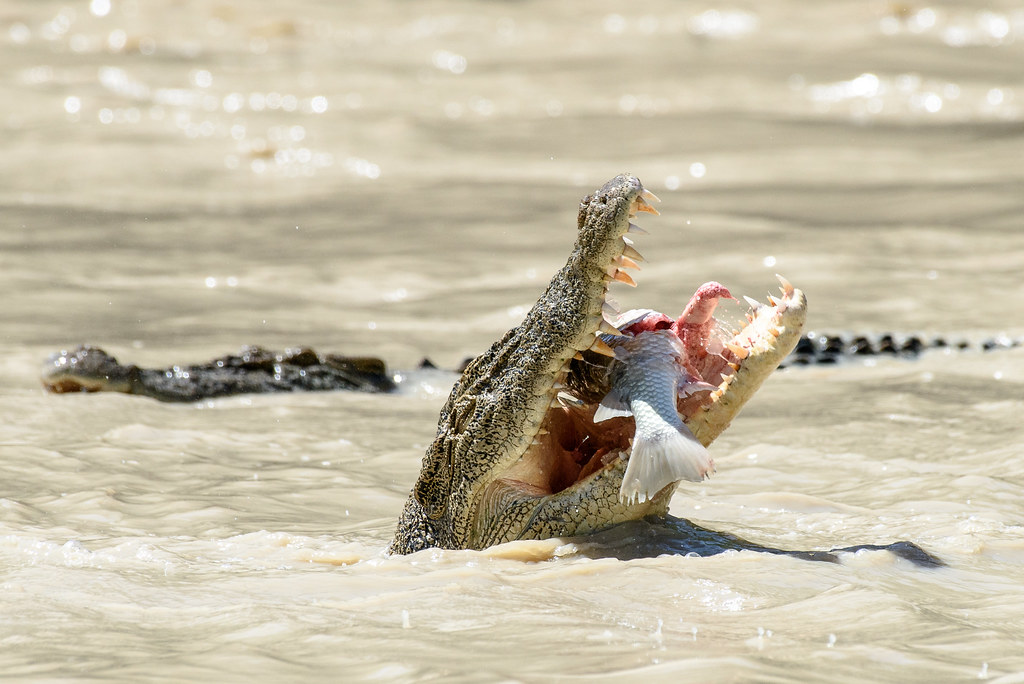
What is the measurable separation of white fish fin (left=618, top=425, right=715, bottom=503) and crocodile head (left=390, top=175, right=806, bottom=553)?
128mm

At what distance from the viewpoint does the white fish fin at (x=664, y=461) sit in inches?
108

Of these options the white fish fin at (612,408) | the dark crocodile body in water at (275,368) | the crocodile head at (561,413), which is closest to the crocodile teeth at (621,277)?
the crocodile head at (561,413)

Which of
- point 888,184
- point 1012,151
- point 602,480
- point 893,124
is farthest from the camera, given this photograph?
point 893,124

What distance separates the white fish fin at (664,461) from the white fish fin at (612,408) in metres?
0.10

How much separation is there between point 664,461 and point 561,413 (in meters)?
0.46

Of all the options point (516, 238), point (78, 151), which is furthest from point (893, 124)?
point (78, 151)

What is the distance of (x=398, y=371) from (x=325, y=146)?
237 inches

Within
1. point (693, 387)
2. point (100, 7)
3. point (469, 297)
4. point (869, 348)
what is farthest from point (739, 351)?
point (100, 7)

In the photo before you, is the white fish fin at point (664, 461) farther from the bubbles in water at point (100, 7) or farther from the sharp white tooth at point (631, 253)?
the bubbles in water at point (100, 7)

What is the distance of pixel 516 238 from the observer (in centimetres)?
910

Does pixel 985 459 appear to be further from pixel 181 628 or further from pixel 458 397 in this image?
pixel 181 628

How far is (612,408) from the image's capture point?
291 cm

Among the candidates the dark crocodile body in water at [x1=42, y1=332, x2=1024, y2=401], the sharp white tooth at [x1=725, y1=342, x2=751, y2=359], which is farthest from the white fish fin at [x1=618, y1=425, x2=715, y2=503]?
the dark crocodile body in water at [x1=42, y1=332, x2=1024, y2=401]

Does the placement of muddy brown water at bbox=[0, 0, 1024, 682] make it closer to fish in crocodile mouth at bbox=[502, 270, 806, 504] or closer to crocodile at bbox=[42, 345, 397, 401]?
crocodile at bbox=[42, 345, 397, 401]
